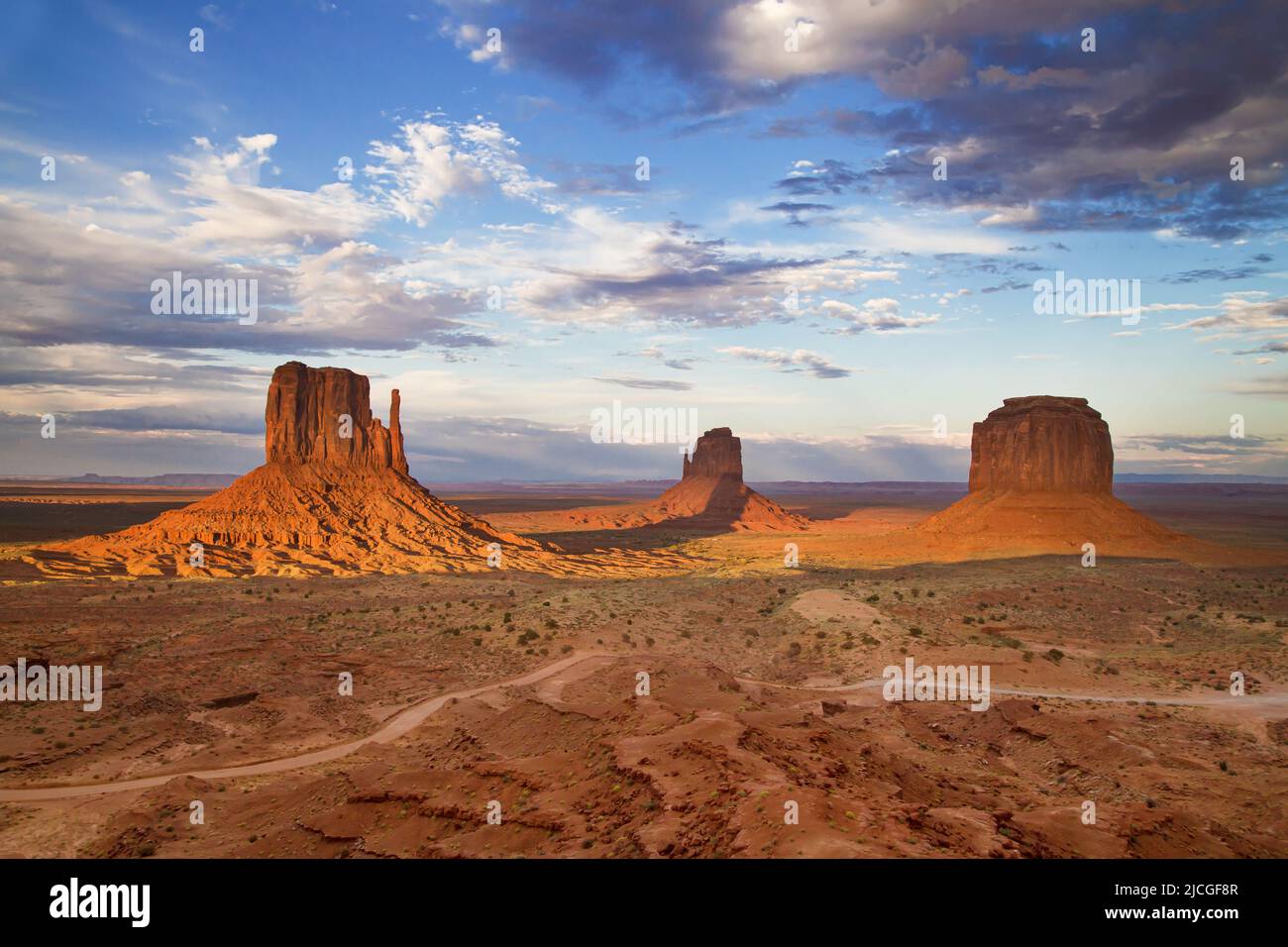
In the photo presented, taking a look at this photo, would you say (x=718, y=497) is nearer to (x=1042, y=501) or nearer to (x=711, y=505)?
(x=711, y=505)

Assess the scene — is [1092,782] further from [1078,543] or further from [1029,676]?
[1078,543]

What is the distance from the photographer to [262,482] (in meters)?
68.1

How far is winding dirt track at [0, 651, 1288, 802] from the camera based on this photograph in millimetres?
19875

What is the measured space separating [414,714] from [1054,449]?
237 feet

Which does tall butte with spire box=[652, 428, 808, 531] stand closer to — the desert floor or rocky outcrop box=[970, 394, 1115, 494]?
rocky outcrop box=[970, 394, 1115, 494]

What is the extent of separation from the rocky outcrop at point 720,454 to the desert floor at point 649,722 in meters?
97.3

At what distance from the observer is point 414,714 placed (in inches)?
1066

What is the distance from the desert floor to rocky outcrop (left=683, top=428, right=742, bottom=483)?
97308mm

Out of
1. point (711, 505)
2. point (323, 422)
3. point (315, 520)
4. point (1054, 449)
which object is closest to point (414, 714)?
point (315, 520)

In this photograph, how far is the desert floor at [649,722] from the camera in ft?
47.2

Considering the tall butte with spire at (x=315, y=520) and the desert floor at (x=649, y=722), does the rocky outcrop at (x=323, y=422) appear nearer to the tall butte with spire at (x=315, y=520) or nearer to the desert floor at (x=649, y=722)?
the tall butte with spire at (x=315, y=520)

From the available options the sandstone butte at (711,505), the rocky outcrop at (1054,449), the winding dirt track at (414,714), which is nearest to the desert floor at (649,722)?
the winding dirt track at (414,714)
